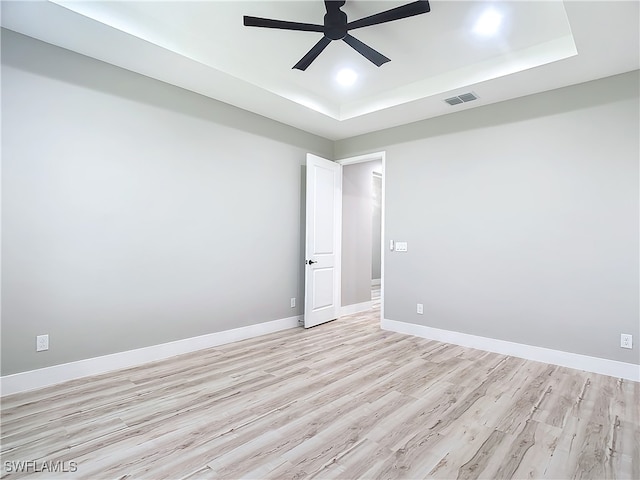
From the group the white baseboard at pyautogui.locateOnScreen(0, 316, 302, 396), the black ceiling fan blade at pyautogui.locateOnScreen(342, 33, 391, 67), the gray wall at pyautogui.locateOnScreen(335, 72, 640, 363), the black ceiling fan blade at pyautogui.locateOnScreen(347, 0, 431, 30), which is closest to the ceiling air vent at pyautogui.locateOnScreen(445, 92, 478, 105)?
the gray wall at pyautogui.locateOnScreen(335, 72, 640, 363)

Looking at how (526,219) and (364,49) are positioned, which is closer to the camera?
(364,49)

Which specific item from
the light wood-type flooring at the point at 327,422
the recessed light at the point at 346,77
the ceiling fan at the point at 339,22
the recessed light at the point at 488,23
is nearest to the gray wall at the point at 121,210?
the light wood-type flooring at the point at 327,422

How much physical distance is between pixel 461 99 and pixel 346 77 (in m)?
1.28

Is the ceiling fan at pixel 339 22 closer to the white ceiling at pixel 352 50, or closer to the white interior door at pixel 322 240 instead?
the white ceiling at pixel 352 50

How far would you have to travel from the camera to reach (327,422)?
2.28 metres

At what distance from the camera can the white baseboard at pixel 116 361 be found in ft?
8.77

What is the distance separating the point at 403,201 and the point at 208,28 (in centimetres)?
296

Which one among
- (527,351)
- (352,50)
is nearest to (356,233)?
(527,351)

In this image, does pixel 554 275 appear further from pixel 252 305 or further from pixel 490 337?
pixel 252 305

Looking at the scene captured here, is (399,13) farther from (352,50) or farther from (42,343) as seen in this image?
(42,343)

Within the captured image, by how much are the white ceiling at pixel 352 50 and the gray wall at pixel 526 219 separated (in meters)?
0.31

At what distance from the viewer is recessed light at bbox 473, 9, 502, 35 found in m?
2.73

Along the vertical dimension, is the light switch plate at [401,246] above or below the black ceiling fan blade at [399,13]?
below

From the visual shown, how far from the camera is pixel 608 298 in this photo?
10.5ft
